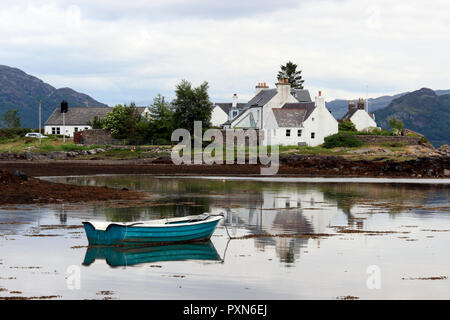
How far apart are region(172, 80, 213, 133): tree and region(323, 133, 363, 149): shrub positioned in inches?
725

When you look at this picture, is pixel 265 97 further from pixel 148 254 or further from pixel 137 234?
pixel 148 254

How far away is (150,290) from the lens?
60.1 feet

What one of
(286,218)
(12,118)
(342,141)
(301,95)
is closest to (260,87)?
(301,95)

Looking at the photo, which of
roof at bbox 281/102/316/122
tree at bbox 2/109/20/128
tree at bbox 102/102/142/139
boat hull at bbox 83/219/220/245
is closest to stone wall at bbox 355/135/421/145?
roof at bbox 281/102/316/122

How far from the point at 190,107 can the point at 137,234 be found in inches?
3007

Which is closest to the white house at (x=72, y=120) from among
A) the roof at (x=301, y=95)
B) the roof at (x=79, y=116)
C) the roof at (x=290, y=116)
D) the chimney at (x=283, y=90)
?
the roof at (x=79, y=116)

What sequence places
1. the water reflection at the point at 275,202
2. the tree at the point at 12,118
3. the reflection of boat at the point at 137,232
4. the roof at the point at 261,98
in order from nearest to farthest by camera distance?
the reflection of boat at the point at 137,232, the water reflection at the point at 275,202, the roof at the point at 261,98, the tree at the point at 12,118

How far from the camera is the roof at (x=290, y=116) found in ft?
323

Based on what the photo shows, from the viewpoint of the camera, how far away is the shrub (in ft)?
306

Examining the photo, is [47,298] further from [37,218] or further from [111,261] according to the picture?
[37,218]

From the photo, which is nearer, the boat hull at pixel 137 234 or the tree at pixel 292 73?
the boat hull at pixel 137 234

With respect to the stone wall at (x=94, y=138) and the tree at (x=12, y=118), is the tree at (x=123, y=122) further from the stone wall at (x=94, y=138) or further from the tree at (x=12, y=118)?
the tree at (x=12, y=118)

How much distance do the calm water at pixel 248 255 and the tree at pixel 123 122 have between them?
63.4 metres
